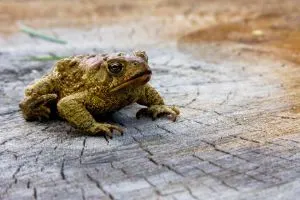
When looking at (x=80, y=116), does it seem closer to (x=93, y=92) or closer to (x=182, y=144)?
(x=93, y=92)

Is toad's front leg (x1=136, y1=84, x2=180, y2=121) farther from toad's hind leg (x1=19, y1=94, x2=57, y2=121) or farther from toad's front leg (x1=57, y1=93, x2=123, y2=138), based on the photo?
toad's hind leg (x1=19, y1=94, x2=57, y2=121)

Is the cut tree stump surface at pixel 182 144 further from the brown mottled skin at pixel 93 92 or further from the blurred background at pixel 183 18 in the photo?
the blurred background at pixel 183 18

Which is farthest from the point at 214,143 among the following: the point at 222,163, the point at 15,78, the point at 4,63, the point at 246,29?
the point at 246,29

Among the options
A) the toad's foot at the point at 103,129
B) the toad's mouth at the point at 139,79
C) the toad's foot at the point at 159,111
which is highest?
the toad's mouth at the point at 139,79

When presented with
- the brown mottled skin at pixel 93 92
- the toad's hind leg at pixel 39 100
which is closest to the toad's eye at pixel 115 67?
the brown mottled skin at pixel 93 92

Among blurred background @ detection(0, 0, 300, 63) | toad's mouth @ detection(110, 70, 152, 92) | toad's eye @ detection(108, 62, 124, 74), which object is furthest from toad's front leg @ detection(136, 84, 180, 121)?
blurred background @ detection(0, 0, 300, 63)

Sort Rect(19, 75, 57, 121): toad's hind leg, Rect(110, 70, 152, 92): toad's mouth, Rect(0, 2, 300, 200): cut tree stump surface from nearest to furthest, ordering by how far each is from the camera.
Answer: Rect(0, 2, 300, 200): cut tree stump surface
Rect(110, 70, 152, 92): toad's mouth
Rect(19, 75, 57, 121): toad's hind leg

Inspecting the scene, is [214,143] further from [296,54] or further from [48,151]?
[296,54]
